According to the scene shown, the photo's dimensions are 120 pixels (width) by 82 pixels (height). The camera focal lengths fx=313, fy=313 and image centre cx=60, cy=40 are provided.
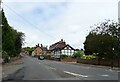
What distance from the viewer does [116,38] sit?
5169 centimetres

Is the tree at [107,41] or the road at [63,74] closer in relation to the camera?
the road at [63,74]

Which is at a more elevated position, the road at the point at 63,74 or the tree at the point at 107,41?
the tree at the point at 107,41

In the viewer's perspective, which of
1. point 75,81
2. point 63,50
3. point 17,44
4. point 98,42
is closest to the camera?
point 75,81

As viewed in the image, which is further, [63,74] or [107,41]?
[107,41]

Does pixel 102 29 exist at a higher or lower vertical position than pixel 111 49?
higher

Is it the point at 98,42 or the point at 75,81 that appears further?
the point at 98,42

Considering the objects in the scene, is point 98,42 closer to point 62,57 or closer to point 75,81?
point 75,81

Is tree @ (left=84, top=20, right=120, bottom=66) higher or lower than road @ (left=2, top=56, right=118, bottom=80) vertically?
higher

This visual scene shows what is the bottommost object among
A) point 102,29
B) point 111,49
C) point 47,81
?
point 47,81

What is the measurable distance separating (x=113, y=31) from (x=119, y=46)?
3.53 m

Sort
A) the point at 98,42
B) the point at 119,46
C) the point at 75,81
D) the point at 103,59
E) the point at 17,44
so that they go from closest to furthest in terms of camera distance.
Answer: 1. the point at 75,81
2. the point at 119,46
3. the point at 98,42
4. the point at 103,59
5. the point at 17,44

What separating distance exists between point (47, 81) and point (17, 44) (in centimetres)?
8369

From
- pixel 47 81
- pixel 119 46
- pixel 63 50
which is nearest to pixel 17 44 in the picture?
pixel 63 50

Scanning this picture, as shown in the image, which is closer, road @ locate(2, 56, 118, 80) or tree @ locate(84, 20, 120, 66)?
road @ locate(2, 56, 118, 80)
